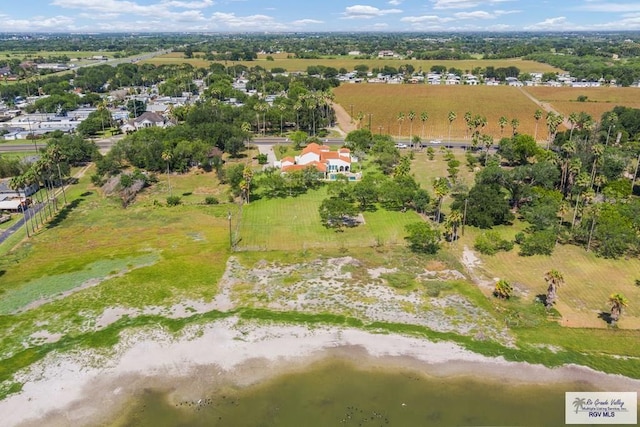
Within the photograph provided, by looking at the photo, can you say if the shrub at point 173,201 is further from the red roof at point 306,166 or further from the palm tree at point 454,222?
the palm tree at point 454,222

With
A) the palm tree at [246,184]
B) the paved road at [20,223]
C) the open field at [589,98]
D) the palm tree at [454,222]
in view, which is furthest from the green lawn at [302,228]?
the open field at [589,98]

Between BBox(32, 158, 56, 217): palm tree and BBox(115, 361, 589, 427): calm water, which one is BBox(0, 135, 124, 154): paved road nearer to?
BBox(32, 158, 56, 217): palm tree

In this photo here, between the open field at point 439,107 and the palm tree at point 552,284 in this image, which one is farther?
the open field at point 439,107

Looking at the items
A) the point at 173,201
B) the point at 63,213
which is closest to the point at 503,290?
the point at 173,201

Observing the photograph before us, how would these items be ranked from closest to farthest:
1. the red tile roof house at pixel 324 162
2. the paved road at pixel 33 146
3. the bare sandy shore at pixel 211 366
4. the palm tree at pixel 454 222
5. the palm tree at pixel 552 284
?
the bare sandy shore at pixel 211 366
the palm tree at pixel 552 284
the palm tree at pixel 454 222
the red tile roof house at pixel 324 162
the paved road at pixel 33 146

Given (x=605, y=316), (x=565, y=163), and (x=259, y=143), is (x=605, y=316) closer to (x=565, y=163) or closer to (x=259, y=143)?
(x=565, y=163)

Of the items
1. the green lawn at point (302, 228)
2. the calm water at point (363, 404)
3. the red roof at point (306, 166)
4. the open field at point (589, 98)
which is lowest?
the calm water at point (363, 404)

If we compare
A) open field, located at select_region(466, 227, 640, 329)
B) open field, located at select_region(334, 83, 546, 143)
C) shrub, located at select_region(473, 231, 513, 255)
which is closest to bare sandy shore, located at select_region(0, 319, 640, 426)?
open field, located at select_region(466, 227, 640, 329)

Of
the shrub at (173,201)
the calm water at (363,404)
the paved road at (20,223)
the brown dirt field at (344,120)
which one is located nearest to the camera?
the calm water at (363,404)
